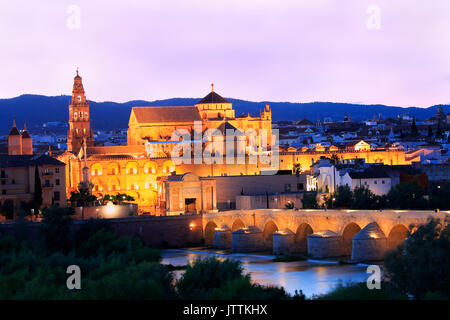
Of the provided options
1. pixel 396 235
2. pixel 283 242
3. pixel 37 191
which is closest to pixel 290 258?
pixel 283 242

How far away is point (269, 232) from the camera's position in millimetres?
46250

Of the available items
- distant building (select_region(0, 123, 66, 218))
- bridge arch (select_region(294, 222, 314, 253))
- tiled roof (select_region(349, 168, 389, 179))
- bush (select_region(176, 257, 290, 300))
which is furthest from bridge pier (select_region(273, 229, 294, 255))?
distant building (select_region(0, 123, 66, 218))

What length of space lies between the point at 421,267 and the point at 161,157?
4131 cm

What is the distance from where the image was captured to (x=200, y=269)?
28.1m

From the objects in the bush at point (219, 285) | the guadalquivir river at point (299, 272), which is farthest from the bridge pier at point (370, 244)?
the bush at point (219, 285)

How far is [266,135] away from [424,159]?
14555mm

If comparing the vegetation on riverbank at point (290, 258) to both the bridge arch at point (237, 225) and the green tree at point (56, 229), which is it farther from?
the green tree at point (56, 229)

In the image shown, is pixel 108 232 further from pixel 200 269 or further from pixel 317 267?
pixel 200 269

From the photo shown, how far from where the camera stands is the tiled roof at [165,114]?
74.4 meters

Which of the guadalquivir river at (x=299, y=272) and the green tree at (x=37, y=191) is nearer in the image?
the guadalquivir river at (x=299, y=272)

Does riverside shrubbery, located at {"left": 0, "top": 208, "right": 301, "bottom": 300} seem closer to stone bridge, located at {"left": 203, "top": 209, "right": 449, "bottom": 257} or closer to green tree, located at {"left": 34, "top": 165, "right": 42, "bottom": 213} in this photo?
stone bridge, located at {"left": 203, "top": 209, "right": 449, "bottom": 257}

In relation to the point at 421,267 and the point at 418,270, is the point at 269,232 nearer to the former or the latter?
the point at 421,267

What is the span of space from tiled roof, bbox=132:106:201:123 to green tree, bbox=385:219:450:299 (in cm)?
4640

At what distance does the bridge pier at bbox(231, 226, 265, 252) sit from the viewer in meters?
45.2
